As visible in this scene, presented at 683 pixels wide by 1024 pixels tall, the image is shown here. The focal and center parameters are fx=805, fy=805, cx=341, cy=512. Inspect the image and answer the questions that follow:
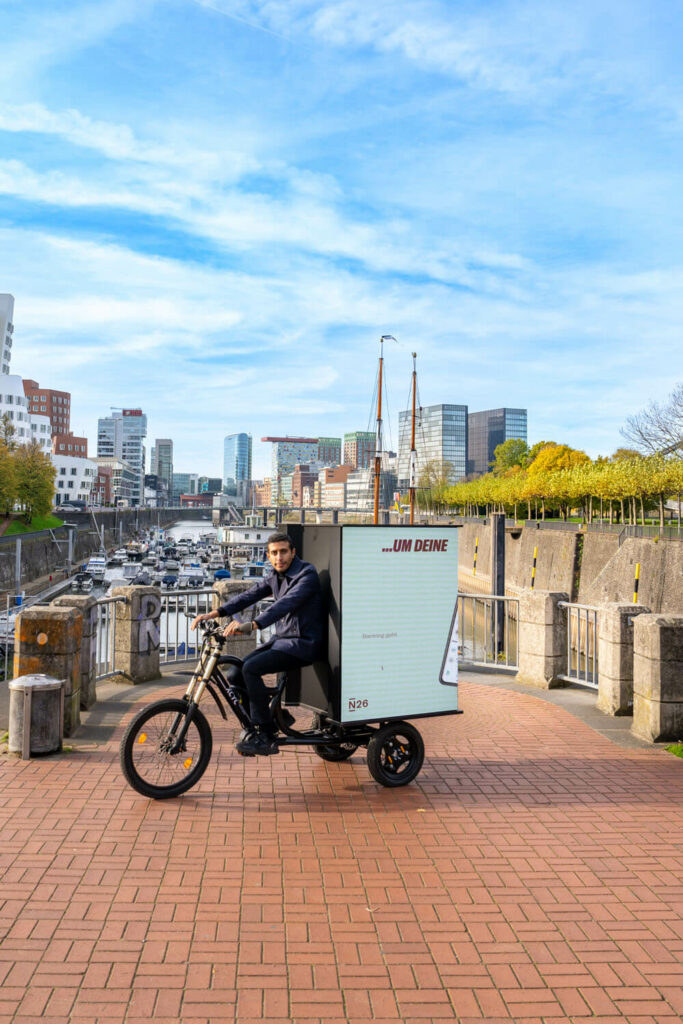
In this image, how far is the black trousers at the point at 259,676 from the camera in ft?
20.4

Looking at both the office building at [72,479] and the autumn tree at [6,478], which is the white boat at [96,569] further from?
the office building at [72,479]

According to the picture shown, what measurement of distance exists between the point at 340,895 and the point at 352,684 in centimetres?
200

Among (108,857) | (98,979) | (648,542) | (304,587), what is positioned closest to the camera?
(98,979)

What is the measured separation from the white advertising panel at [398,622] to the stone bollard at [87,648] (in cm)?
350

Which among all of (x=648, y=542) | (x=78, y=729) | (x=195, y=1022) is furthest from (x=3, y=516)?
(x=195, y=1022)

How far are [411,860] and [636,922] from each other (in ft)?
4.53

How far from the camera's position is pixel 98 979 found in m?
3.69

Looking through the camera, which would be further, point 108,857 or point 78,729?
point 78,729

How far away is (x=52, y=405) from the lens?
164500 mm

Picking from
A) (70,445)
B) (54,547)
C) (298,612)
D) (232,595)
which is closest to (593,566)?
(232,595)

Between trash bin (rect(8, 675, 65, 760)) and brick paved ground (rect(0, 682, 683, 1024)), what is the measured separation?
0.60ft

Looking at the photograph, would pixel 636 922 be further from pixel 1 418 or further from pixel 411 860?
pixel 1 418

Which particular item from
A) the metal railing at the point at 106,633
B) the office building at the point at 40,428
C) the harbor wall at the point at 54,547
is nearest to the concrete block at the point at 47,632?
the metal railing at the point at 106,633

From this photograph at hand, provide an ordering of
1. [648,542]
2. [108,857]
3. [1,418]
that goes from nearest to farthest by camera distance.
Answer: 1. [108,857]
2. [648,542]
3. [1,418]
